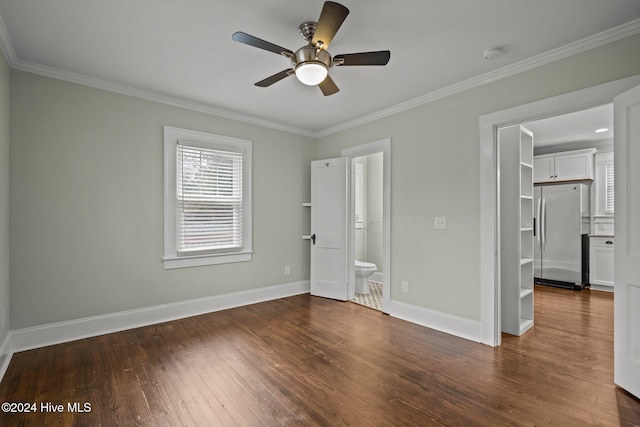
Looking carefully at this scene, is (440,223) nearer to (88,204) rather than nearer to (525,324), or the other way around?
(525,324)

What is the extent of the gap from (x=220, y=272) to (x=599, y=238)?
613cm

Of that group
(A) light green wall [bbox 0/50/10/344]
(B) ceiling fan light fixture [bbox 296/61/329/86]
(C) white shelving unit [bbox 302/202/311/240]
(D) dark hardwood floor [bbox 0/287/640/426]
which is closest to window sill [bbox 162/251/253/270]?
(D) dark hardwood floor [bbox 0/287/640/426]

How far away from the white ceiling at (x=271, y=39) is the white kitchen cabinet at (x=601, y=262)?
419 cm

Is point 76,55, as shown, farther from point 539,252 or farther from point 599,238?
point 599,238

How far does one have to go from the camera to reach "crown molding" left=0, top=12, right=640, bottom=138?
7.64ft

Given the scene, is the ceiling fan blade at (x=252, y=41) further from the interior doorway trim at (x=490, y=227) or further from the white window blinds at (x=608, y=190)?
the white window blinds at (x=608, y=190)

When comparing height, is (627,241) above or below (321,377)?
above

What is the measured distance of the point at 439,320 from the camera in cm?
339

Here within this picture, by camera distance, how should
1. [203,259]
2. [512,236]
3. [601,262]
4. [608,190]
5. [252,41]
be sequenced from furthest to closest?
1. [608,190]
2. [601,262]
3. [203,259]
4. [512,236]
5. [252,41]

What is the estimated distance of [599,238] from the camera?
521cm

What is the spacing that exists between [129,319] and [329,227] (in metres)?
2.74

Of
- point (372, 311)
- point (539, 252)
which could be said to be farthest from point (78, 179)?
point (539, 252)

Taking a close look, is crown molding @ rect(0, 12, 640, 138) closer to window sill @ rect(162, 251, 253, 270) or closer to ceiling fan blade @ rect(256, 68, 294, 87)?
ceiling fan blade @ rect(256, 68, 294, 87)

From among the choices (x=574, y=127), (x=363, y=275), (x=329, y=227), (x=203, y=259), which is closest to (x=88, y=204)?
(x=203, y=259)
